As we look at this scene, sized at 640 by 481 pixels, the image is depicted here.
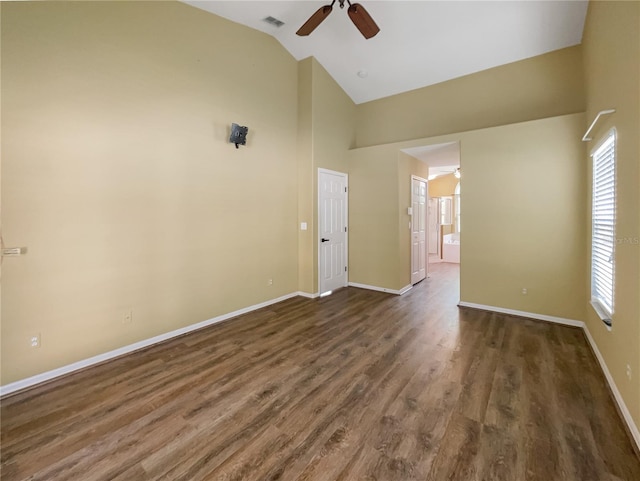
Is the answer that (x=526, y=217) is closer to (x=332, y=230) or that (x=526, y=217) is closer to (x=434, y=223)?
(x=332, y=230)

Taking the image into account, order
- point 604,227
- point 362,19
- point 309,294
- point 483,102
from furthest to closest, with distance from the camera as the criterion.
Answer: point 309,294
point 483,102
point 362,19
point 604,227

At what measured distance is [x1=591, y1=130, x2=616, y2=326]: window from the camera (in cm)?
243

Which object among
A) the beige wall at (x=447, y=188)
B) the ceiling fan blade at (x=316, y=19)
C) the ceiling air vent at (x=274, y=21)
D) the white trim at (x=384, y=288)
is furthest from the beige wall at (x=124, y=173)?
the beige wall at (x=447, y=188)

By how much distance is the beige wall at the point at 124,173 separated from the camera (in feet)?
7.75

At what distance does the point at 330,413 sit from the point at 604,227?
3118 millimetres

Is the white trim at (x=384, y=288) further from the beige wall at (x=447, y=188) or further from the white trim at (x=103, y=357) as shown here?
the beige wall at (x=447, y=188)

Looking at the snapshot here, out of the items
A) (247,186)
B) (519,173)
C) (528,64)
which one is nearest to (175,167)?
(247,186)

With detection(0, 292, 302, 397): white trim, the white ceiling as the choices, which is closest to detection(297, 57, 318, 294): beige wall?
the white ceiling

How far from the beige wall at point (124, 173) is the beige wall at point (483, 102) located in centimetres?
239

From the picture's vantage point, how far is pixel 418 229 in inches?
233

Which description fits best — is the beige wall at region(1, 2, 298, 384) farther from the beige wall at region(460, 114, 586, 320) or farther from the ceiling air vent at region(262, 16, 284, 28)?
the beige wall at region(460, 114, 586, 320)

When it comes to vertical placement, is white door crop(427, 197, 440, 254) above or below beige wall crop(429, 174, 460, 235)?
below

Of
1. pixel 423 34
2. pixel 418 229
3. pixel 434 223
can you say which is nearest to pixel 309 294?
pixel 418 229

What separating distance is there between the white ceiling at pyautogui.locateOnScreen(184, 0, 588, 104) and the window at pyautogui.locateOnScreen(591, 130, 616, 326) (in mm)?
1983
